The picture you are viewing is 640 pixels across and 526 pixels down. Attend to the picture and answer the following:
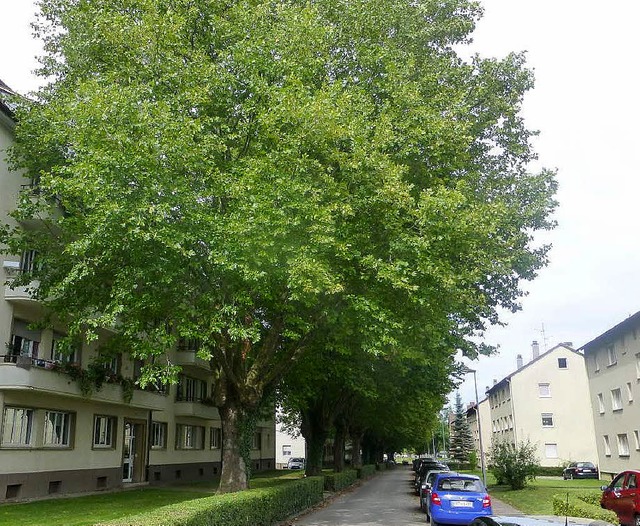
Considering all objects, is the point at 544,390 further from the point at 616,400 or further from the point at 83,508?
the point at 83,508

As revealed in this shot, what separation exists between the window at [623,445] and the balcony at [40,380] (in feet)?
89.9

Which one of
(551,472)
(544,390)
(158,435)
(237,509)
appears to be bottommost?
(551,472)

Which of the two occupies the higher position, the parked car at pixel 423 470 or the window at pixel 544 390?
the window at pixel 544 390

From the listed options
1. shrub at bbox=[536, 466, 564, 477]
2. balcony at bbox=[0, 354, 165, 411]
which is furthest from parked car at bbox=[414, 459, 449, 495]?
shrub at bbox=[536, 466, 564, 477]

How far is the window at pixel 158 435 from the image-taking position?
101 feet

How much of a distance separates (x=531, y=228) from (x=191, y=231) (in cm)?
1107

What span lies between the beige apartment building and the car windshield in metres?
11.2

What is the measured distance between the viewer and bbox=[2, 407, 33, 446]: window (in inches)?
774

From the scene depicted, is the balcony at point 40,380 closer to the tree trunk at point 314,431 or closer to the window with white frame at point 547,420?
the tree trunk at point 314,431

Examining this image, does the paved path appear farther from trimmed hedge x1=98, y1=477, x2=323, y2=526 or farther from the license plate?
the license plate

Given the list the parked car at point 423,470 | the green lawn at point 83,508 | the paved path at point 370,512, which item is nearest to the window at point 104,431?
the green lawn at point 83,508

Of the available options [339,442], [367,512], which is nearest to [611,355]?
[339,442]

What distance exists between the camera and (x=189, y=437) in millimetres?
35719

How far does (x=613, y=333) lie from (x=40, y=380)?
30104mm
